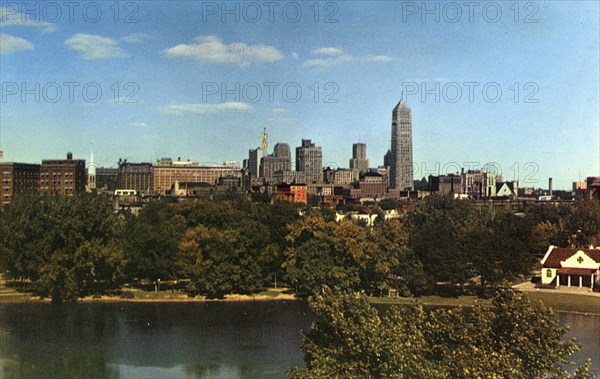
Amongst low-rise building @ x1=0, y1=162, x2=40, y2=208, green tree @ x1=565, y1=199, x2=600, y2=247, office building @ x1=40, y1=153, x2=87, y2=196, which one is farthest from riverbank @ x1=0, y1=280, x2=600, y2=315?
office building @ x1=40, y1=153, x2=87, y2=196

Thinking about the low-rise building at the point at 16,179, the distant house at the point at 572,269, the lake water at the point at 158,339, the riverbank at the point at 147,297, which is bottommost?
the lake water at the point at 158,339

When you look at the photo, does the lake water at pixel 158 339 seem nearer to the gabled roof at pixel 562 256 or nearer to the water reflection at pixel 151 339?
the water reflection at pixel 151 339

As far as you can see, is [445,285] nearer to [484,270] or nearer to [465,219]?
[484,270]

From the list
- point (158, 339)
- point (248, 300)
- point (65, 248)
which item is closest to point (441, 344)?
point (158, 339)

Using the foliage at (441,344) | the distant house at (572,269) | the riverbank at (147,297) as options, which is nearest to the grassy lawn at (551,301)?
the distant house at (572,269)

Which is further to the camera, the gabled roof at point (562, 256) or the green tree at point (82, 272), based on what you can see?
the gabled roof at point (562, 256)

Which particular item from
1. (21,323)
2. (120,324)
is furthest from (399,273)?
(21,323)
